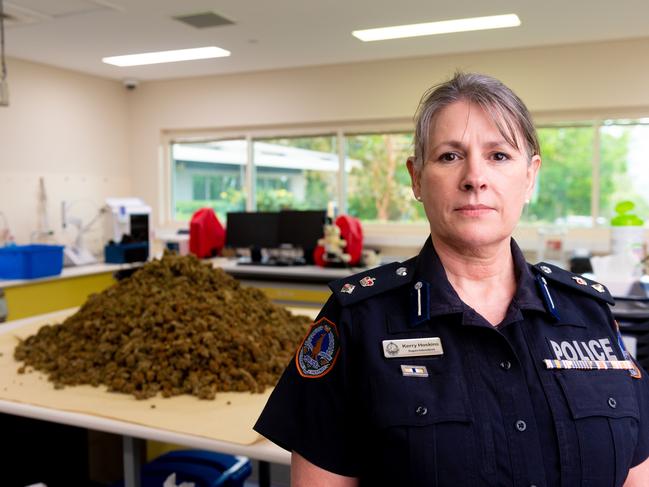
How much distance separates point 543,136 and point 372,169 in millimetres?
1576

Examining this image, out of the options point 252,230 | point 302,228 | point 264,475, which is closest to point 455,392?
point 264,475

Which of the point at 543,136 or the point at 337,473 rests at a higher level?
the point at 543,136

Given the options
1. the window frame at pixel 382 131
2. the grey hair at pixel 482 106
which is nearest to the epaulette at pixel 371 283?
the grey hair at pixel 482 106

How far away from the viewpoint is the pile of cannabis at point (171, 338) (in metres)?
2.13

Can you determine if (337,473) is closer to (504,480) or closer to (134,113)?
(504,480)

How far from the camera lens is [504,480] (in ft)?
3.31

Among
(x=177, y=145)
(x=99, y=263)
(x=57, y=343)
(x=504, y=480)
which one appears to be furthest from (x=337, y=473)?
(x=177, y=145)

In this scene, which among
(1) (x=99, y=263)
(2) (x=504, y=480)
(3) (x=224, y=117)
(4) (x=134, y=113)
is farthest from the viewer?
(4) (x=134, y=113)

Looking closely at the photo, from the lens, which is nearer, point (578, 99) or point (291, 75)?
point (578, 99)

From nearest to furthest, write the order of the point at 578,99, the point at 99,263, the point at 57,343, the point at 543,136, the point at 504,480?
1. the point at 504,480
2. the point at 57,343
3. the point at 578,99
4. the point at 543,136
5. the point at 99,263

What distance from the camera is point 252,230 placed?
5.90 metres

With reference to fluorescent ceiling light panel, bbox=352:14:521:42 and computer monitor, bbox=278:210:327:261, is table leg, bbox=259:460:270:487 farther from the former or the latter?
fluorescent ceiling light panel, bbox=352:14:521:42

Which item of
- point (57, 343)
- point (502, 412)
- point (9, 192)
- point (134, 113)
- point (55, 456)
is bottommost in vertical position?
point (55, 456)

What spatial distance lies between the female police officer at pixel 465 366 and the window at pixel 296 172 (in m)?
5.04
